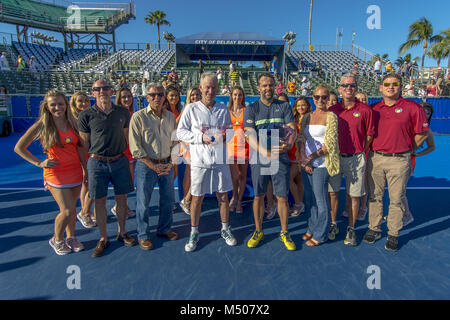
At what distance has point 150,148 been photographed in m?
3.37

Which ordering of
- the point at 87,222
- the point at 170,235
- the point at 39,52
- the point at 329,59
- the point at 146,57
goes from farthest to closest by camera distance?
1. the point at 329,59
2. the point at 146,57
3. the point at 39,52
4. the point at 87,222
5. the point at 170,235

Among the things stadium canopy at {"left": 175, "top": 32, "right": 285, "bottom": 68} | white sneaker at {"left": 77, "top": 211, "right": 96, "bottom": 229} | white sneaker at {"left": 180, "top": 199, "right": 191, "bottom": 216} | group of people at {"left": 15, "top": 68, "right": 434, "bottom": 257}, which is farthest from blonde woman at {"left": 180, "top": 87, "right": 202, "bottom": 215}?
stadium canopy at {"left": 175, "top": 32, "right": 285, "bottom": 68}

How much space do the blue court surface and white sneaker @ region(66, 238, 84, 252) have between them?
0.09m

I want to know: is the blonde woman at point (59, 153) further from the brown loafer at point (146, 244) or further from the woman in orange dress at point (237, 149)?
the woman in orange dress at point (237, 149)

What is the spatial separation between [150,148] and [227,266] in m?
1.74

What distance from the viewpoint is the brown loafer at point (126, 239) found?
362cm

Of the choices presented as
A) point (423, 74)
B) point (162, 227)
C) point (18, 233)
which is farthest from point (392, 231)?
point (423, 74)

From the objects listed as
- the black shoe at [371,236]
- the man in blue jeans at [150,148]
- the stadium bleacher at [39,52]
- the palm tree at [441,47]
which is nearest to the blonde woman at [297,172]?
the black shoe at [371,236]

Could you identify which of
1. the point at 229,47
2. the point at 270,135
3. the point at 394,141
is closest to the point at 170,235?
the point at 270,135

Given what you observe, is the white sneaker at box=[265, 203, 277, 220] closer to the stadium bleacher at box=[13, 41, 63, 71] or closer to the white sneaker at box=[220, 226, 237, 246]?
the white sneaker at box=[220, 226, 237, 246]

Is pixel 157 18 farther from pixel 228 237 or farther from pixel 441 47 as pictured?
pixel 228 237

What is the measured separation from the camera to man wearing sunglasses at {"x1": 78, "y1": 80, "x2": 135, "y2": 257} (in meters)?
3.18

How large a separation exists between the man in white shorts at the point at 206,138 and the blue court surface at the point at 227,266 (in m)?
0.56

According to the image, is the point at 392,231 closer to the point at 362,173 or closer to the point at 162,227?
the point at 362,173
